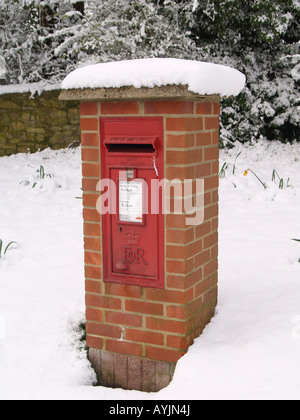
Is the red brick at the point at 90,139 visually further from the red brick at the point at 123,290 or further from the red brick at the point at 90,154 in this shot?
the red brick at the point at 123,290

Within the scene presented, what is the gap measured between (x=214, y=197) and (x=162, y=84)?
0.81 m

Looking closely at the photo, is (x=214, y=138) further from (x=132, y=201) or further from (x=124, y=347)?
(x=124, y=347)

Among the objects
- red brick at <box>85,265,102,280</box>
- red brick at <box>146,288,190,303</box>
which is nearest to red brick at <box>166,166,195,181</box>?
red brick at <box>146,288,190,303</box>

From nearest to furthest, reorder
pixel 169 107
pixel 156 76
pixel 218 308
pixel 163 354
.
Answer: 1. pixel 156 76
2. pixel 169 107
3. pixel 163 354
4. pixel 218 308

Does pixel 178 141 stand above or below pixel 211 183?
above

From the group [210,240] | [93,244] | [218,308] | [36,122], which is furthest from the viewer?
[36,122]

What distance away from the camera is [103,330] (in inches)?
112

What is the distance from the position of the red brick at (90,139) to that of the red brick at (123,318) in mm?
934

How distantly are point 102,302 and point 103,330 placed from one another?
165mm

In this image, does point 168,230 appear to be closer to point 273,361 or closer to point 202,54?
point 273,361

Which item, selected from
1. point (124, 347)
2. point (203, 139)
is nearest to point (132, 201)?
point (203, 139)

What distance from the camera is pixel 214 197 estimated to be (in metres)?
2.89

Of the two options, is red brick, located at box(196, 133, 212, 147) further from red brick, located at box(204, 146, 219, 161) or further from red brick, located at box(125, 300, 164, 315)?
red brick, located at box(125, 300, 164, 315)

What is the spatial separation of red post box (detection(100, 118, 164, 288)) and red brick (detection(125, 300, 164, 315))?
0.36 ft
